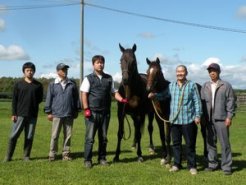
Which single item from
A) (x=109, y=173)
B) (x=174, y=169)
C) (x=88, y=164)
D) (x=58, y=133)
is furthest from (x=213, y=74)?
(x=58, y=133)

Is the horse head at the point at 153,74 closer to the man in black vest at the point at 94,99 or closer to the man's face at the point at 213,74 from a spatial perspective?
the man in black vest at the point at 94,99

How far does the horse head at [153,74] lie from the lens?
9.20 metres

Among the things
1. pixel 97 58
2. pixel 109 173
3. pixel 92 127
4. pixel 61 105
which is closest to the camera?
pixel 109 173

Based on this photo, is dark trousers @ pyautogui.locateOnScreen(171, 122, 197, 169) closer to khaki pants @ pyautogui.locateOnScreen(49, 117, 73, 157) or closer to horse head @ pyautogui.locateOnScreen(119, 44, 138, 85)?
horse head @ pyautogui.locateOnScreen(119, 44, 138, 85)

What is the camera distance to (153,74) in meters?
9.23

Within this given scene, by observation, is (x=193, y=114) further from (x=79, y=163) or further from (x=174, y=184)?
(x=79, y=163)

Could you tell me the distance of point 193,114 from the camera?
8703 millimetres

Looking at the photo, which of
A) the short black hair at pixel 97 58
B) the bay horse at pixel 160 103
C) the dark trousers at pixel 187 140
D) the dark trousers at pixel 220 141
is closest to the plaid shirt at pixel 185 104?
the dark trousers at pixel 187 140

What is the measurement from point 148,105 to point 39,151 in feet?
11.9

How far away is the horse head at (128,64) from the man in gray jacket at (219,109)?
1595 mm

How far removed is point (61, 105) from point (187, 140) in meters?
3.09

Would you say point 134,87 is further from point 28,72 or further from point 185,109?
point 28,72

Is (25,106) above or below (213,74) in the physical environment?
below

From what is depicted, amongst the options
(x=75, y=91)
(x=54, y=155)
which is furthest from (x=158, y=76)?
(x=54, y=155)
